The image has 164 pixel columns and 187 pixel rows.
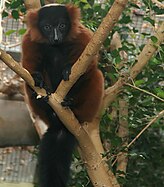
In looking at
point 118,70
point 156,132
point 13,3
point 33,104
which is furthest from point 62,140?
point 156,132

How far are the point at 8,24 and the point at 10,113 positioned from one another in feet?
2.86

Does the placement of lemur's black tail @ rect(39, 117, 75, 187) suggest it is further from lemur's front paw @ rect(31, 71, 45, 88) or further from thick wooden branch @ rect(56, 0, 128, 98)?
thick wooden branch @ rect(56, 0, 128, 98)

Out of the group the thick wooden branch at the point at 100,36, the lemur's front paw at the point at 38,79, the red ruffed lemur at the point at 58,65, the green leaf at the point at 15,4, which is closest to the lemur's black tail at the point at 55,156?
the red ruffed lemur at the point at 58,65

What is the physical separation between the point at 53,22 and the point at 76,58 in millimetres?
269

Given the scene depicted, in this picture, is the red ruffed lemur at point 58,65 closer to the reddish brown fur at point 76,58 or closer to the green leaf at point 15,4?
the reddish brown fur at point 76,58

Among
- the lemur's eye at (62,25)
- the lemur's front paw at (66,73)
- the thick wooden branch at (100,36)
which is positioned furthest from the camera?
the lemur's eye at (62,25)

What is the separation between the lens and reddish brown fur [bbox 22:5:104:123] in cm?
282

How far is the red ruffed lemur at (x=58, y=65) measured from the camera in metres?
2.82

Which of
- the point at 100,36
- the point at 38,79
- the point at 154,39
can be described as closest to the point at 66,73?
the point at 38,79

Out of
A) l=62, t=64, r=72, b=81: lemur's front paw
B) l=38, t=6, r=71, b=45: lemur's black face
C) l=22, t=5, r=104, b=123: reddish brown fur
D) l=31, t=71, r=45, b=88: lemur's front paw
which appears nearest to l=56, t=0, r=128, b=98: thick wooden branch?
l=62, t=64, r=72, b=81: lemur's front paw

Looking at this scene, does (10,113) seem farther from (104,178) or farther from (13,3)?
(104,178)

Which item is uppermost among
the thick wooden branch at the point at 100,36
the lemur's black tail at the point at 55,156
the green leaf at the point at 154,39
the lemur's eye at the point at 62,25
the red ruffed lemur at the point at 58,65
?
the thick wooden branch at the point at 100,36

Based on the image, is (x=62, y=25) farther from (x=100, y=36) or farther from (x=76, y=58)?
(x=100, y=36)

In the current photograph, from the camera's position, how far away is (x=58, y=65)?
2871 mm
